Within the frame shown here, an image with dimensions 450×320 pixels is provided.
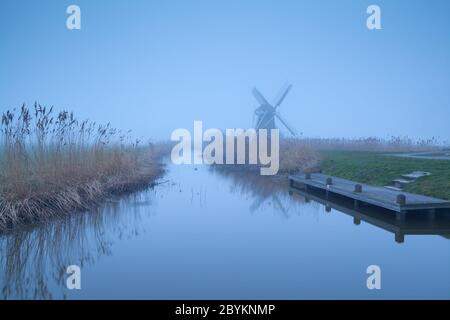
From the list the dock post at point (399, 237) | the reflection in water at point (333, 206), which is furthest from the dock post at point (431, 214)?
the dock post at point (399, 237)

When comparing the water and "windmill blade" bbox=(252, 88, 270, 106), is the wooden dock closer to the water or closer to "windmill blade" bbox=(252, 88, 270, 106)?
the water

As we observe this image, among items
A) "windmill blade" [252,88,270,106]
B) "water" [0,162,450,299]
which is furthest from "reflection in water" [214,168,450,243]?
"windmill blade" [252,88,270,106]

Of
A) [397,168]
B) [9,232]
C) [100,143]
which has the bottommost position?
[9,232]

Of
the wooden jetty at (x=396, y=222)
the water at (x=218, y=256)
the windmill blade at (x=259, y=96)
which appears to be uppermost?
the windmill blade at (x=259, y=96)

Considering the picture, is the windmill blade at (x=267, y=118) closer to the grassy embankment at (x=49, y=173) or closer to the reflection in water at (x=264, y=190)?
the reflection in water at (x=264, y=190)

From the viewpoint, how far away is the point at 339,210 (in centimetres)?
1041

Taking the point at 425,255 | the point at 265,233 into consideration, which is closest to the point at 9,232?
the point at 265,233

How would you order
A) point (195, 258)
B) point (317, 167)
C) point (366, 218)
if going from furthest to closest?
point (317, 167), point (366, 218), point (195, 258)

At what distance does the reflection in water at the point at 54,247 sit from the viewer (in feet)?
17.4

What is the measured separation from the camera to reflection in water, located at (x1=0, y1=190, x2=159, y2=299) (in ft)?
17.4

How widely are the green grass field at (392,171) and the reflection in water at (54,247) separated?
7.18m

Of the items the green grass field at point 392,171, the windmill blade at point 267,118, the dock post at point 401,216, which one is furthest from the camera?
the windmill blade at point 267,118
